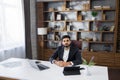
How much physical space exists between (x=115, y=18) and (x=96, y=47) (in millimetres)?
1113

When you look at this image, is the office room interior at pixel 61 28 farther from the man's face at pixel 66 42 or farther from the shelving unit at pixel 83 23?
the man's face at pixel 66 42

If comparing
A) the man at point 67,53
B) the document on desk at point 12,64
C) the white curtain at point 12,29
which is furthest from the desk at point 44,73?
the white curtain at point 12,29

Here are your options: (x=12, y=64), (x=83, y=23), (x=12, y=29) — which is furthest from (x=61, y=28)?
(x=12, y=64)

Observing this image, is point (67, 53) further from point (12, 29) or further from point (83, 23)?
point (83, 23)

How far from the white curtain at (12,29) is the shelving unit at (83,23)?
90cm

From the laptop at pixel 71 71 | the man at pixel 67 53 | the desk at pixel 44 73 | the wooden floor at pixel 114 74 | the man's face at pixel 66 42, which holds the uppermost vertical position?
the man's face at pixel 66 42

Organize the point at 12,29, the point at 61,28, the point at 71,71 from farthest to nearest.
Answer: the point at 61,28 < the point at 12,29 < the point at 71,71

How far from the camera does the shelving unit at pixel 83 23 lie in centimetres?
514

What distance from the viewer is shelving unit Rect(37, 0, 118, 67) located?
5141 millimetres

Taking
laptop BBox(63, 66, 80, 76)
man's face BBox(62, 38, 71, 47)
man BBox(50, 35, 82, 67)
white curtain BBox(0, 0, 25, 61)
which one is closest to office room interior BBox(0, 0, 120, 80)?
white curtain BBox(0, 0, 25, 61)

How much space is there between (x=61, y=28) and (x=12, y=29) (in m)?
1.73

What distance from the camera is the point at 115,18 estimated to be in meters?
4.91

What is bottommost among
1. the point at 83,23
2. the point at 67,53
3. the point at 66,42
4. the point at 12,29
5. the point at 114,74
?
the point at 114,74

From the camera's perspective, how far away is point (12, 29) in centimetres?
453
